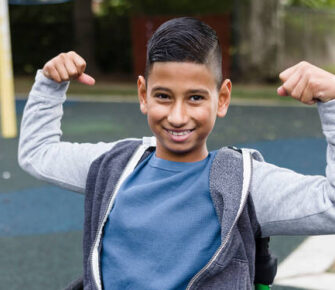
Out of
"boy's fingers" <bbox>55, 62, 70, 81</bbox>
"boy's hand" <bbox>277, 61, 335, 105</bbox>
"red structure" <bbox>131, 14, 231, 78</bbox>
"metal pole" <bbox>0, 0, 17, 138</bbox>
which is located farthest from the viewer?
"red structure" <bbox>131, 14, 231, 78</bbox>

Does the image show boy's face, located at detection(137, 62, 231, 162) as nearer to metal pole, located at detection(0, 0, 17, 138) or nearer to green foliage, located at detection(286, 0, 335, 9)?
metal pole, located at detection(0, 0, 17, 138)

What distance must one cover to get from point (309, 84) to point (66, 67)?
78 cm

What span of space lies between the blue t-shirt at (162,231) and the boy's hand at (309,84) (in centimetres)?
36

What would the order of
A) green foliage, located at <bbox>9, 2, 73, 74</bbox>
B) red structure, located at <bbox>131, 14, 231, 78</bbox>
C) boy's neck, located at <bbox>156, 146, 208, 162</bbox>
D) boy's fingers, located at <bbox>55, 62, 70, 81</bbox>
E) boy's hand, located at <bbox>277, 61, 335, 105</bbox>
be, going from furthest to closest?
green foliage, located at <bbox>9, 2, 73, 74</bbox> → red structure, located at <bbox>131, 14, 231, 78</bbox> → boy's fingers, located at <bbox>55, 62, 70, 81</bbox> → boy's neck, located at <bbox>156, 146, 208, 162</bbox> → boy's hand, located at <bbox>277, 61, 335, 105</bbox>

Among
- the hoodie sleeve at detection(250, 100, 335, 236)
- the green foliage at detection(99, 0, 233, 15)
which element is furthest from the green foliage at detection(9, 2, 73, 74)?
the hoodie sleeve at detection(250, 100, 335, 236)

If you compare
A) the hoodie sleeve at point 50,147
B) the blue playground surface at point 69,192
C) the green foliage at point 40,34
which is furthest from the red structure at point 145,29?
the hoodie sleeve at point 50,147

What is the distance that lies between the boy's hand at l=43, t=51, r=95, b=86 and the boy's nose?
349 mm

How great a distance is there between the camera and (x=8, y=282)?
3.59m

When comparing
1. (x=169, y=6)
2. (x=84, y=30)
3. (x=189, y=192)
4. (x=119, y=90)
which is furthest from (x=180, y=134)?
(x=169, y=6)

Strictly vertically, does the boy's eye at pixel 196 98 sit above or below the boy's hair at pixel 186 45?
below

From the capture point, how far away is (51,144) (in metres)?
2.18

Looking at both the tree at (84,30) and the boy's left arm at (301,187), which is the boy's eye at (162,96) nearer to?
the boy's left arm at (301,187)

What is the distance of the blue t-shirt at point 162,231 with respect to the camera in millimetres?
1798

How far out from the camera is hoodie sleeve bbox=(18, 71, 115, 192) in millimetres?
2115
